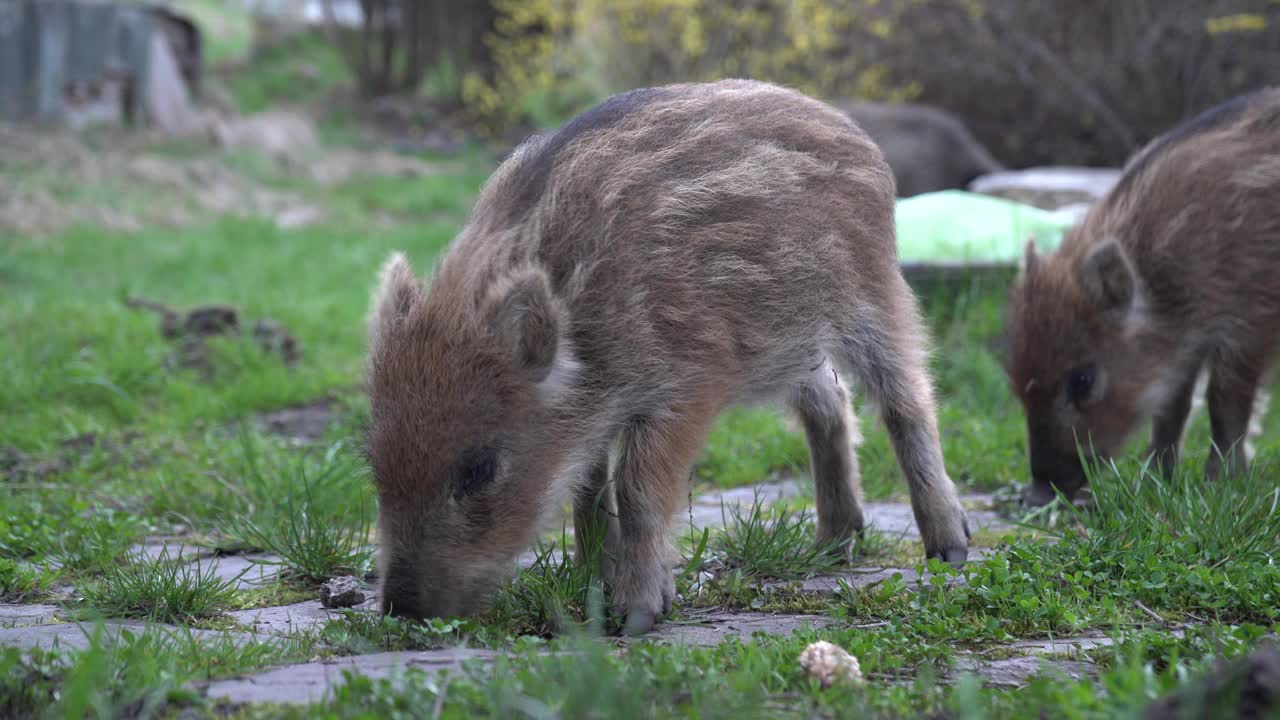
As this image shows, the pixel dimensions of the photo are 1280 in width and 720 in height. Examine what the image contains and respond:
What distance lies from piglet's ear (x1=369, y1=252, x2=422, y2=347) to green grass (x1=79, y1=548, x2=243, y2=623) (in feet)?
2.73

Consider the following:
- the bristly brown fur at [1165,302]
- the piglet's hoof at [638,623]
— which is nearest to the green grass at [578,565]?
the piglet's hoof at [638,623]

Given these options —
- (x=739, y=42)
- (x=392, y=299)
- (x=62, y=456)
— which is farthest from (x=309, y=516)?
(x=739, y=42)

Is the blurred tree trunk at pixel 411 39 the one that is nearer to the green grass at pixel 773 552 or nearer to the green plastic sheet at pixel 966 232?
the green plastic sheet at pixel 966 232

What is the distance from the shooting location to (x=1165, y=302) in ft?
18.1

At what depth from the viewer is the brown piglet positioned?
11.5 ft

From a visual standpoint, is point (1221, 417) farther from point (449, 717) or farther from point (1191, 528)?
point (449, 717)

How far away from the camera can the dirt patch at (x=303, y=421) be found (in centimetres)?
657

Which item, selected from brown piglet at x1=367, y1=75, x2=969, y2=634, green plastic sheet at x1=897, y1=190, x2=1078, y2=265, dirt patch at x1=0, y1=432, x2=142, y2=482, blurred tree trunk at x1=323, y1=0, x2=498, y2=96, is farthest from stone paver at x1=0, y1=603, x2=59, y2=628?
blurred tree trunk at x1=323, y1=0, x2=498, y2=96

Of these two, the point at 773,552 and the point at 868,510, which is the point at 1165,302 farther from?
the point at 773,552

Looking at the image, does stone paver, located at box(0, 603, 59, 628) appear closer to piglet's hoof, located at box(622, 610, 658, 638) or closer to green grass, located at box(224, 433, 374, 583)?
green grass, located at box(224, 433, 374, 583)

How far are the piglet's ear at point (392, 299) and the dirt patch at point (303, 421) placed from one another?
2.64 meters

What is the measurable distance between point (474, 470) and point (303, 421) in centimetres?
358

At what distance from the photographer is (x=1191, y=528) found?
3787mm

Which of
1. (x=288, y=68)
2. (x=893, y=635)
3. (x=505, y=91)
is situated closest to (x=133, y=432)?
(x=893, y=635)
